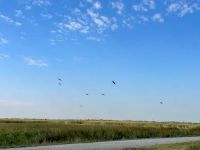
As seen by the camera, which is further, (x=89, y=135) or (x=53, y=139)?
(x=89, y=135)

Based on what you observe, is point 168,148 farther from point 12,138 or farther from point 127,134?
point 127,134

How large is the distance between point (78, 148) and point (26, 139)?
31.5 ft

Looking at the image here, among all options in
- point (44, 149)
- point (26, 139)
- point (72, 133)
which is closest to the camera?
point (44, 149)

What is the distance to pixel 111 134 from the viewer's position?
38781mm

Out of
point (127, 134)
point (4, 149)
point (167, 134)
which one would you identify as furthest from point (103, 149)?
point (167, 134)

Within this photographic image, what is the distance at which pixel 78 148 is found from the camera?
24.3 metres

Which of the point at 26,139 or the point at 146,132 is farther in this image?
the point at 146,132

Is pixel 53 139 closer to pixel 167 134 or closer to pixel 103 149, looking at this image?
pixel 103 149

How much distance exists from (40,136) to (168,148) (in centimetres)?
1314

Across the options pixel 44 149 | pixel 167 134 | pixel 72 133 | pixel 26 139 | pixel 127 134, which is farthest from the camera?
pixel 167 134

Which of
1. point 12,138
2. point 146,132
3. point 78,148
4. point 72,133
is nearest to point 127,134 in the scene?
point 146,132

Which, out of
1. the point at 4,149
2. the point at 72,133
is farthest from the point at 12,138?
the point at 4,149

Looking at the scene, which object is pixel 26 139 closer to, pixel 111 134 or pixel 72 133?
pixel 72 133

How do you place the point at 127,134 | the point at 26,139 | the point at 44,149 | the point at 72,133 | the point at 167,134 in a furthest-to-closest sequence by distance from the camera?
the point at 167,134, the point at 127,134, the point at 72,133, the point at 26,139, the point at 44,149
